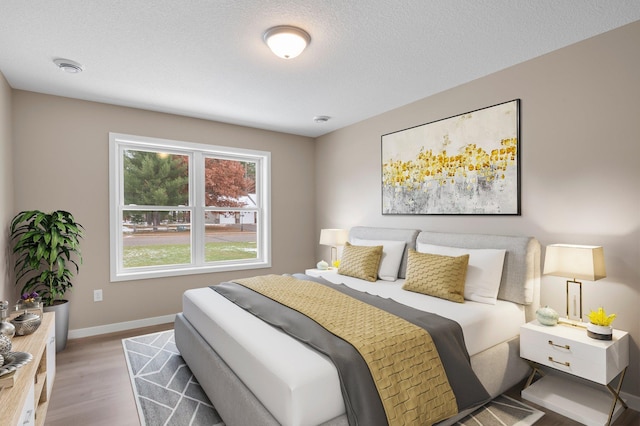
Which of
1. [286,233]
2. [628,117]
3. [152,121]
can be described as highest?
[152,121]

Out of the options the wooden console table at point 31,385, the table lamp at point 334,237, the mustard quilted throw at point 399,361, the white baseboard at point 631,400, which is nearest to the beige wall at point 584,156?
the white baseboard at point 631,400

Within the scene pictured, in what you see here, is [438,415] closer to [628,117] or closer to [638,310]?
[638,310]

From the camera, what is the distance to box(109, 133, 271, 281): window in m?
3.98

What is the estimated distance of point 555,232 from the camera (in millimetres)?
2596

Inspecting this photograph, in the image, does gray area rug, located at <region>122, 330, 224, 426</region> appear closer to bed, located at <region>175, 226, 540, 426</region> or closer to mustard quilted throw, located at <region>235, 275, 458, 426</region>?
bed, located at <region>175, 226, 540, 426</region>

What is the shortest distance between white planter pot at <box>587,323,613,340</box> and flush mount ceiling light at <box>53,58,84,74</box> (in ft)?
13.7

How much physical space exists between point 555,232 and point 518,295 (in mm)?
558

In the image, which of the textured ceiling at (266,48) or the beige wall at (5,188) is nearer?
the textured ceiling at (266,48)

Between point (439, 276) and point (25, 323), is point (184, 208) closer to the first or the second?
point (25, 323)

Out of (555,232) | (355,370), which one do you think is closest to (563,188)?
(555,232)

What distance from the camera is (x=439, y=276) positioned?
8.87 ft

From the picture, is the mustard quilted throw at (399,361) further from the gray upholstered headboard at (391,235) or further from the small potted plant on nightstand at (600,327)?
the gray upholstered headboard at (391,235)

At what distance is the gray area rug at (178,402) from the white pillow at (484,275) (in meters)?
0.70

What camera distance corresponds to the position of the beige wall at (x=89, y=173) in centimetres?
337
